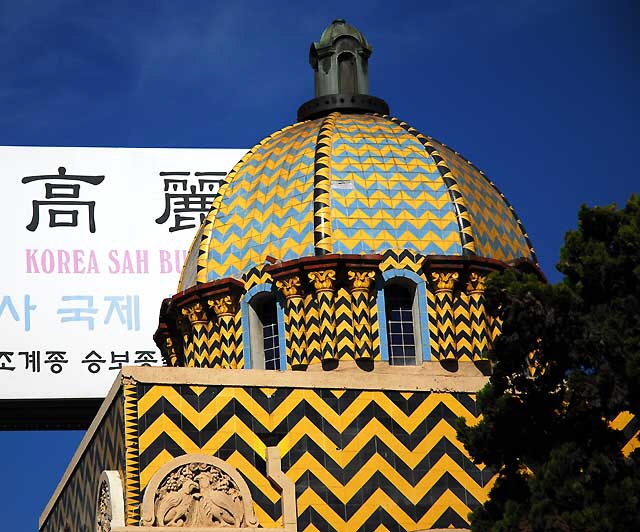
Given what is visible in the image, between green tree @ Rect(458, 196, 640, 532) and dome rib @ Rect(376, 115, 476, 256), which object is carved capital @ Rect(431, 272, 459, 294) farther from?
green tree @ Rect(458, 196, 640, 532)

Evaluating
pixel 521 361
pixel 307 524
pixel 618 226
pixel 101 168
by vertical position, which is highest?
pixel 101 168

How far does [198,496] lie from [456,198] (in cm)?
986

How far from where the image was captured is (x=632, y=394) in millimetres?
21000

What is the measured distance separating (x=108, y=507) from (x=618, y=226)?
867cm

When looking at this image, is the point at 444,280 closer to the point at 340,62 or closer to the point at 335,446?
the point at 335,446

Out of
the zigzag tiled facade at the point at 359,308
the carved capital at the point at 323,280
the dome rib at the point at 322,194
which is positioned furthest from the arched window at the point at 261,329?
the dome rib at the point at 322,194

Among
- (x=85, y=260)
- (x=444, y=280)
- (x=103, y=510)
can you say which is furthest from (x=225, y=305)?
(x=85, y=260)

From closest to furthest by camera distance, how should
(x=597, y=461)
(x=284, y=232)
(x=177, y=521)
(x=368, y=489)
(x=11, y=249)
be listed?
(x=597, y=461) < (x=177, y=521) < (x=368, y=489) < (x=284, y=232) < (x=11, y=249)

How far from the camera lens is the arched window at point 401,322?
31.0 meters

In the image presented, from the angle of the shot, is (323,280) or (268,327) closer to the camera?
(323,280)

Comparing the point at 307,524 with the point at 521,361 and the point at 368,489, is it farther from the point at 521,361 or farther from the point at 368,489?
the point at 521,361

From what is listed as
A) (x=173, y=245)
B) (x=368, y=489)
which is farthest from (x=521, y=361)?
(x=173, y=245)

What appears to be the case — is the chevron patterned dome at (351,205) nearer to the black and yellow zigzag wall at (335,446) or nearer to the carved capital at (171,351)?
the carved capital at (171,351)

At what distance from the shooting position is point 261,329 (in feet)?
105
